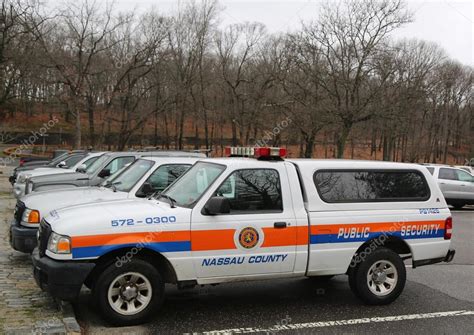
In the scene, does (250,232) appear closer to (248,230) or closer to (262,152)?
(248,230)

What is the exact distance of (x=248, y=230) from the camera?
5.29m

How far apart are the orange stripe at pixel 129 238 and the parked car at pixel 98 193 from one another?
5.00ft

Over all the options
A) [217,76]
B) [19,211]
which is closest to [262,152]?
[19,211]

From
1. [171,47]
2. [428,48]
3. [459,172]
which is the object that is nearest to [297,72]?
[171,47]

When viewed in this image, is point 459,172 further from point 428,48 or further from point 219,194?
point 428,48

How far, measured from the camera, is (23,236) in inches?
259

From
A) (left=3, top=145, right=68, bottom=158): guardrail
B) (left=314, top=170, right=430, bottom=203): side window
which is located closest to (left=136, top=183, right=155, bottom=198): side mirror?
(left=314, top=170, right=430, bottom=203): side window

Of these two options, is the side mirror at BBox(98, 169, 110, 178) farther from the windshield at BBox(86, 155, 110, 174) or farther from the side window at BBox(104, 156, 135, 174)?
the windshield at BBox(86, 155, 110, 174)

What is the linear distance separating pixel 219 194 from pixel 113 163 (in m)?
5.86

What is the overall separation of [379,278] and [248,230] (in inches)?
76.8

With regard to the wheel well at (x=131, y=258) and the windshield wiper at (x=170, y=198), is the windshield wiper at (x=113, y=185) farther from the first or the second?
the wheel well at (x=131, y=258)

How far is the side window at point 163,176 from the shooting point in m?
7.64

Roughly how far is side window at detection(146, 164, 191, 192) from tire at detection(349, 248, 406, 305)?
3318mm

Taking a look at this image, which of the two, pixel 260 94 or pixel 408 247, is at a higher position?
pixel 260 94
